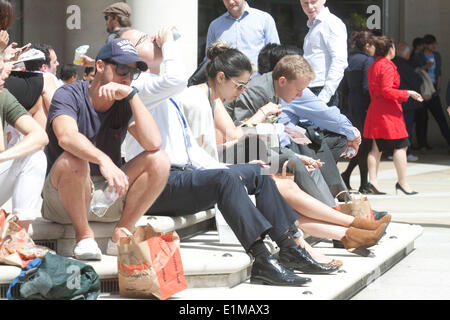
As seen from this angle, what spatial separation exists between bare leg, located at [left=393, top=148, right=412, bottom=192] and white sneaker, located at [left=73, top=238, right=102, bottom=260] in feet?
19.8

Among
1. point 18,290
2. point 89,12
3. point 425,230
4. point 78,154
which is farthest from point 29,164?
point 89,12

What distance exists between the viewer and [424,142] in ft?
55.3

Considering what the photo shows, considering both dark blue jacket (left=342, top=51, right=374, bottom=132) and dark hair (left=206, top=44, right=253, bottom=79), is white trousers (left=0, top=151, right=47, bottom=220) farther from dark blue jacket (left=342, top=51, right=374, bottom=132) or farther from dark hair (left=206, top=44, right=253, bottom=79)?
dark blue jacket (left=342, top=51, right=374, bottom=132)

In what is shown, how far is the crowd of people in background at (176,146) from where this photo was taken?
16.2ft

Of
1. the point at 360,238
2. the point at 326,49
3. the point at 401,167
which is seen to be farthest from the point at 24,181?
the point at 401,167

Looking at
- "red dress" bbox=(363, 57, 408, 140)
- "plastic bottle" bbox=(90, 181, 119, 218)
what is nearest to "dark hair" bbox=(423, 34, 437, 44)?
"red dress" bbox=(363, 57, 408, 140)

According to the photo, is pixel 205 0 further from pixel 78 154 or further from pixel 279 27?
pixel 78 154

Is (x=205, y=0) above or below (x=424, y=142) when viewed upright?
above

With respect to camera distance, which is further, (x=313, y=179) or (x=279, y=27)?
(x=279, y=27)

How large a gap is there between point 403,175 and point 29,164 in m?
6.27

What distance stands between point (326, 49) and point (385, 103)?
2.14 meters

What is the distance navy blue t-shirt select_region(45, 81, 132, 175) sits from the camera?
511 cm

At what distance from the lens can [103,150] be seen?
17.3 ft

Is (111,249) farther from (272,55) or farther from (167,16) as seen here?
(167,16)
